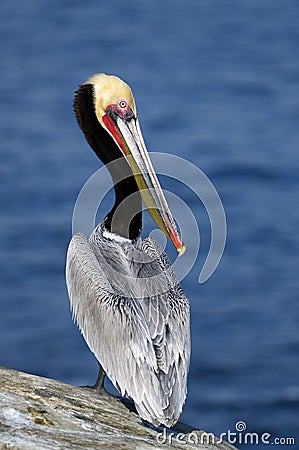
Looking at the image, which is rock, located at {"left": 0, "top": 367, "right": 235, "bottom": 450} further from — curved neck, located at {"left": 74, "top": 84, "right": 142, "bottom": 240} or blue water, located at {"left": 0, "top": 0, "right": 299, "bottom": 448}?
blue water, located at {"left": 0, "top": 0, "right": 299, "bottom": 448}

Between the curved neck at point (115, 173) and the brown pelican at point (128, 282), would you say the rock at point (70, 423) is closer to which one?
the brown pelican at point (128, 282)

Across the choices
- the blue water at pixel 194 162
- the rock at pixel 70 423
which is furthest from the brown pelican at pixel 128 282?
the blue water at pixel 194 162

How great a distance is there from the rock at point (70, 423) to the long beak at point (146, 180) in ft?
3.75

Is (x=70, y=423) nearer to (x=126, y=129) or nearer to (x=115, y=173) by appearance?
(x=115, y=173)

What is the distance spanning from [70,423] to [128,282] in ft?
4.28

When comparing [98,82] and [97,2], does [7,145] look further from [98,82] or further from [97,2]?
[98,82]

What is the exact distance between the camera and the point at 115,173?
7.03m

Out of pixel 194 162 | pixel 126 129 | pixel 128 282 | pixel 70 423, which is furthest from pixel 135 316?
pixel 194 162

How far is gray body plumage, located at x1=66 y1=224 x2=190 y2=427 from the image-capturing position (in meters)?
5.83

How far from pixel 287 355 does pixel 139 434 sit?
18.5 feet

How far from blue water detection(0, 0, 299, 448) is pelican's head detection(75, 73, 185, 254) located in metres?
3.78

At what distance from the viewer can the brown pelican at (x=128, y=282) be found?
586 centimetres

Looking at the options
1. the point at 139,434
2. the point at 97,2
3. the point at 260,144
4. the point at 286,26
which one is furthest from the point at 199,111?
the point at 139,434

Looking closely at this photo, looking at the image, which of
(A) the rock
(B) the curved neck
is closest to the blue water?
(B) the curved neck
